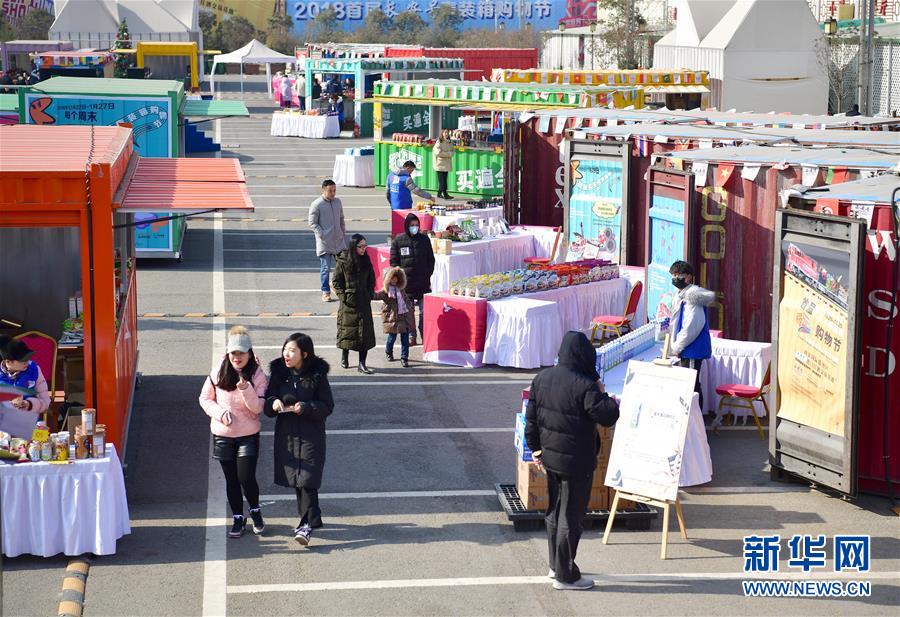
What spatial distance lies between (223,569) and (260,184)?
24832mm

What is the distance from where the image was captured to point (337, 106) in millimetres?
48344

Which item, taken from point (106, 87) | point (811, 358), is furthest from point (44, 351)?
point (106, 87)

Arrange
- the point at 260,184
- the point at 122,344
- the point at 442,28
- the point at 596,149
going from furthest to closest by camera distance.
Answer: the point at 442,28, the point at 260,184, the point at 596,149, the point at 122,344

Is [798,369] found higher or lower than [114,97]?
lower

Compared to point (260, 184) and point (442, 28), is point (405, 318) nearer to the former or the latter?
point (260, 184)

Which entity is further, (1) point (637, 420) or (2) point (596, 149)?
(2) point (596, 149)

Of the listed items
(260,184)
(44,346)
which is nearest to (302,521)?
(44,346)

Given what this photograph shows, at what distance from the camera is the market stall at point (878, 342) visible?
403 inches

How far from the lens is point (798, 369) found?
35.7 feet

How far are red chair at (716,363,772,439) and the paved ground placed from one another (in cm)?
29

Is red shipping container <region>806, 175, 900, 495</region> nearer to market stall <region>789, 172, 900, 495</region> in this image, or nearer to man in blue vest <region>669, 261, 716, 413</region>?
market stall <region>789, 172, 900, 495</region>

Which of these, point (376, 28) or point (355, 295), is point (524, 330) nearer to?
point (355, 295)

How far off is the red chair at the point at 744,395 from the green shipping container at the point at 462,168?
53.9 ft

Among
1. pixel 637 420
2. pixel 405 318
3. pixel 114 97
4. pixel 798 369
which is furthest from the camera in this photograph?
pixel 114 97
